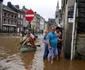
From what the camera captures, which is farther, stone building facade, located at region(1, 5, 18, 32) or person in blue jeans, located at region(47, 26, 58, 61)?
stone building facade, located at region(1, 5, 18, 32)

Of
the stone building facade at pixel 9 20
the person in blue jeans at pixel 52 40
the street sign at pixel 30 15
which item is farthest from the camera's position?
the stone building facade at pixel 9 20

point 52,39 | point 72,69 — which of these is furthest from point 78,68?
point 52,39

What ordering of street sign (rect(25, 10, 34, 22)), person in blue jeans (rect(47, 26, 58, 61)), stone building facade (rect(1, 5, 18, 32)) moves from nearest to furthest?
person in blue jeans (rect(47, 26, 58, 61))
street sign (rect(25, 10, 34, 22))
stone building facade (rect(1, 5, 18, 32))

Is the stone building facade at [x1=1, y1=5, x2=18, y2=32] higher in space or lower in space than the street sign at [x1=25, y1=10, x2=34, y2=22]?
higher

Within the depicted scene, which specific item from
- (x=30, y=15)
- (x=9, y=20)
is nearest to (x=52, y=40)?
(x=30, y=15)

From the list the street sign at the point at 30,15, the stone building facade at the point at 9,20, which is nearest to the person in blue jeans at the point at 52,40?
the street sign at the point at 30,15

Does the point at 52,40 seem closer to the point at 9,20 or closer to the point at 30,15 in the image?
the point at 30,15

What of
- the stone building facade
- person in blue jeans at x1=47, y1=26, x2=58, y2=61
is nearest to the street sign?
person in blue jeans at x1=47, y1=26, x2=58, y2=61

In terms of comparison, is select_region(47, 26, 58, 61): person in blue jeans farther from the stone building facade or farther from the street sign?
the stone building facade

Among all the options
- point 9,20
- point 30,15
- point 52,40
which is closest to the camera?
point 52,40

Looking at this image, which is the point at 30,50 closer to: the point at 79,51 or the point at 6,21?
the point at 79,51

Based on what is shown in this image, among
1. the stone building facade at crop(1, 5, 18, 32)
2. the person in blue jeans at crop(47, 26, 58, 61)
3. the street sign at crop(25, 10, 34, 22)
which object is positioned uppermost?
the stone building facade at crop(1, 5, 18, 32)

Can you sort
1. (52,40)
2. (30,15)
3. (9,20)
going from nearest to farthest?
(52,40), (30,15), (9,20)

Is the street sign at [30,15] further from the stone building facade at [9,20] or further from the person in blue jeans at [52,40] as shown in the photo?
the stone building facade at [9,20]
